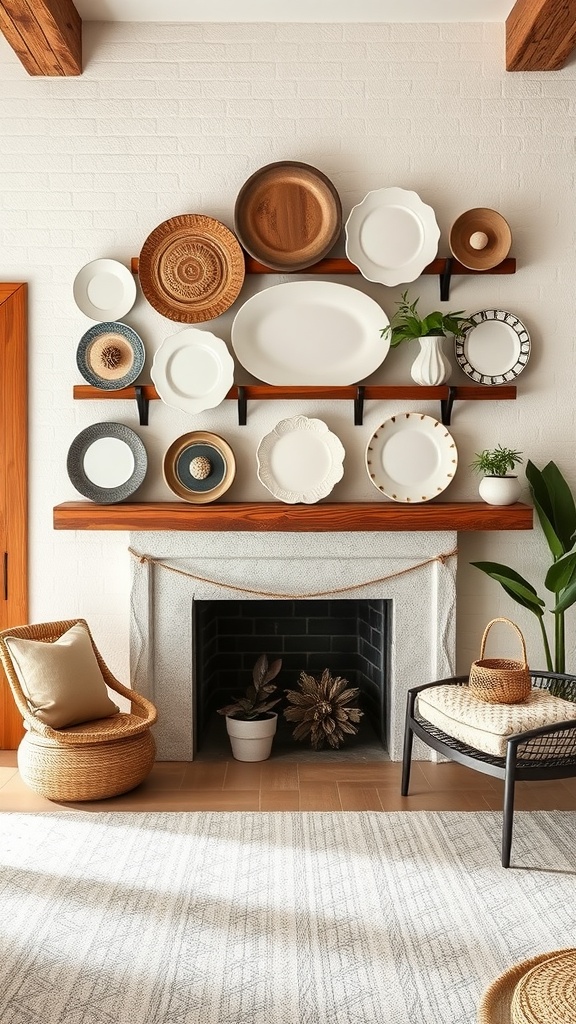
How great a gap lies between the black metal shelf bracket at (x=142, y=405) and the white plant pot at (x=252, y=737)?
1.31m

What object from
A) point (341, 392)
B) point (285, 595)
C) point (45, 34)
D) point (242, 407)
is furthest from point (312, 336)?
point (45, 34)

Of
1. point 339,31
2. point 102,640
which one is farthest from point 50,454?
point 339,31

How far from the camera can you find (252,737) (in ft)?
12.4

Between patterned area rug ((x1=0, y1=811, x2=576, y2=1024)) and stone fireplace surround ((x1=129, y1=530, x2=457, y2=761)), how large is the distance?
0.69 m

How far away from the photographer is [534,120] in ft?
12.5

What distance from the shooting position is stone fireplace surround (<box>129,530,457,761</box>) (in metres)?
3.79

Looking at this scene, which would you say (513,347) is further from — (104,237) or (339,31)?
(104,237)

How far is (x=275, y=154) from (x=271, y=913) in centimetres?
290

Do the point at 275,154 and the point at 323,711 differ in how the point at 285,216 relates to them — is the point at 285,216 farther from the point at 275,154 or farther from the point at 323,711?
the point at 323,711

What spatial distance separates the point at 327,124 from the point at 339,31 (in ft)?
1.25

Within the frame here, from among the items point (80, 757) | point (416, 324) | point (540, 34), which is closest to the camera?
point (80, 757)

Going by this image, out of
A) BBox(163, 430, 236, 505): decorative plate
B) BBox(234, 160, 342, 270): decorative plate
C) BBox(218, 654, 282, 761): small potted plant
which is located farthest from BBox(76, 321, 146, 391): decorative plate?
BBox(218, 654, 282, 761): small potted plant

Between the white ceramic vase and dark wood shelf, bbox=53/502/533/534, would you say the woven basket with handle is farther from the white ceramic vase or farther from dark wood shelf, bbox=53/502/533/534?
the white ceramic vase

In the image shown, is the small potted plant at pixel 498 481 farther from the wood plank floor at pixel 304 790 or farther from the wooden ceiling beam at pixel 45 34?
the wooden ceiling beam at pixel 45 34
